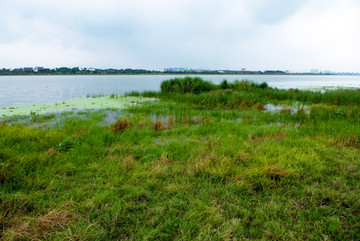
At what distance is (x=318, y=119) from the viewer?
7078mm

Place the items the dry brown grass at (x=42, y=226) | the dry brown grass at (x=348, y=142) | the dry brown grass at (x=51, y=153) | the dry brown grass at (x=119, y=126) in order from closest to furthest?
the dry brown grass at (x=42, y=226), the dry brown grass at (x=51, y=153), the dry brown grass at (x=348, y=142), the dry brown grass at (x=119, y=126)

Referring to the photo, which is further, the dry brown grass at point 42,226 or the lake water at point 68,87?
the lake water at point 68,87

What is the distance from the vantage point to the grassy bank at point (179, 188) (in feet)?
6.99

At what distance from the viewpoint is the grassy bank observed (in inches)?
83.9

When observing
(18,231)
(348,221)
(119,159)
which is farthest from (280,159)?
(18,231)

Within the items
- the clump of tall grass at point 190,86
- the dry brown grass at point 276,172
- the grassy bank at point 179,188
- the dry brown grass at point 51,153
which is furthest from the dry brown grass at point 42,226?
the clump of tall grass at point 190,86

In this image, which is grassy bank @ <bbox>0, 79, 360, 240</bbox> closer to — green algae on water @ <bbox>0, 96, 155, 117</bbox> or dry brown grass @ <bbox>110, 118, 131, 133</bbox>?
dry brown grass @ <bbox>110, 118, 131, 133</bbox>

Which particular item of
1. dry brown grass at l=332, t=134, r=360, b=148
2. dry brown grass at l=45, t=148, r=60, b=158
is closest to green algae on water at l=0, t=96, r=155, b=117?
dry brown grass at l=45, t=148, r=60, b=158

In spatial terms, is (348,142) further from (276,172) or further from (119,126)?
(119,126)

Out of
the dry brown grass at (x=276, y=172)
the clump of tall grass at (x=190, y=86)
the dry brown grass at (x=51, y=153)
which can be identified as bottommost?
the dry brown grass at (x=276, y=172)

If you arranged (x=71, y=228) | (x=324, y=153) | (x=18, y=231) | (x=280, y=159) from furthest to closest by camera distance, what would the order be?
(x=324, y=153) → (x=280, y=159) → (x=71, y=228) → (x=18, y=231)

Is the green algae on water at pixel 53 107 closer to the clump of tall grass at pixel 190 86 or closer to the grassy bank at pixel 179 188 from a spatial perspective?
the clump of tall grass at pixel 190 86

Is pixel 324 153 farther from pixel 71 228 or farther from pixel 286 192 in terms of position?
pixel 71 228

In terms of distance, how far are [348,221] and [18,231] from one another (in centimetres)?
357
